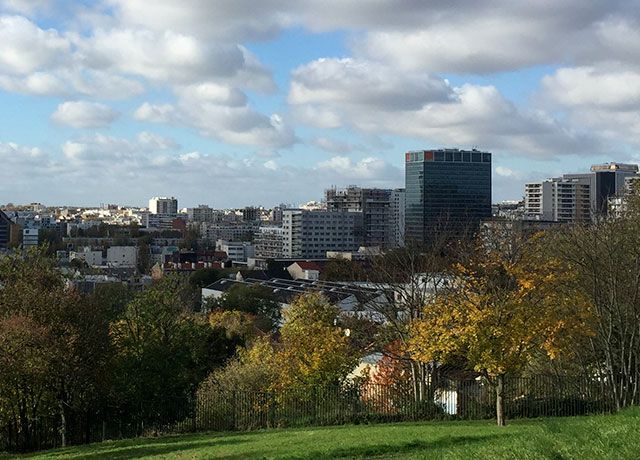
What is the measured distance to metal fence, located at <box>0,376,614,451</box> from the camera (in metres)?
25.5

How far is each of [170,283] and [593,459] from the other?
39.2 meters

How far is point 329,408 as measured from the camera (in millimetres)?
27000

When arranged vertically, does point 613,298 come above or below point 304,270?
above

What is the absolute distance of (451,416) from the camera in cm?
2564

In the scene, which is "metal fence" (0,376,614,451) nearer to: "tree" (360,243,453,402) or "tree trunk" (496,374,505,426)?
"tree" (360,243,453,402)

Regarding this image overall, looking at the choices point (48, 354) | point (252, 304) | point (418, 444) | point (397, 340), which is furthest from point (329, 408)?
point (252, 304)

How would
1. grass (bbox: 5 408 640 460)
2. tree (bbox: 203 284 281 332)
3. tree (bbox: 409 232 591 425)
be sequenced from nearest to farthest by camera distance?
grass (bbox: 5 408 640 460), tree (bbox: 409 232 591 425), tree (bbox: 203 284 281 332)

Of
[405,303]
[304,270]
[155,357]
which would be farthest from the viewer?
[304,270]

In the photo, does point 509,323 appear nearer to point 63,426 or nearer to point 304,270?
point 63,426

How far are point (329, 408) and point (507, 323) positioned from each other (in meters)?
8.02

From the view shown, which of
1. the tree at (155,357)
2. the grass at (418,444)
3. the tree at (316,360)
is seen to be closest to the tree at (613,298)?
the grass at (418,444)

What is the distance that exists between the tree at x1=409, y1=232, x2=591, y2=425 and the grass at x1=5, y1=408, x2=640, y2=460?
1926mm

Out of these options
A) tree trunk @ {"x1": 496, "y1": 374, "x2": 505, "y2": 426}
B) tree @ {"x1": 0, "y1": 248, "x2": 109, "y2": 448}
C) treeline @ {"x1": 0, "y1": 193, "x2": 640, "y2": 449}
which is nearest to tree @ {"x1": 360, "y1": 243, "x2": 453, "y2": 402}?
treeline @ {"x1": 0, "y1": 193, "x2": 640, "y2": 449}

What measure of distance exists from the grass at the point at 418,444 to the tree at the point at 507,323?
1.93 meters
